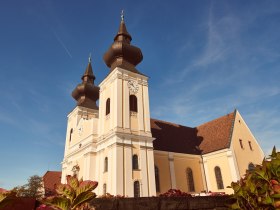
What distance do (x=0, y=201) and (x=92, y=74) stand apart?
37370mm

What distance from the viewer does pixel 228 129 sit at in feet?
92.7

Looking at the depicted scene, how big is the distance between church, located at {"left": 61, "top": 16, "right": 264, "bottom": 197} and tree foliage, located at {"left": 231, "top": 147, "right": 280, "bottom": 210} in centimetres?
1717

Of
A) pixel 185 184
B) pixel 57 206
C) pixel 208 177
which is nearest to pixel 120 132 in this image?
pixel 185 184

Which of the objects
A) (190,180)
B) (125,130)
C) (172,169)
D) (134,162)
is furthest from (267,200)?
(190,180)

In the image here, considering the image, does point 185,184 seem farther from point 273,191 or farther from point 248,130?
point 273,191

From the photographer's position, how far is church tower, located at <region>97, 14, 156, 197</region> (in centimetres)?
2005

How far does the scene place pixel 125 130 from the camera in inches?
858

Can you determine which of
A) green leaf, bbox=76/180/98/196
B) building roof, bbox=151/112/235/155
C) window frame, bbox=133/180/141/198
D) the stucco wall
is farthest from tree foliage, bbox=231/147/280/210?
the stucco wall

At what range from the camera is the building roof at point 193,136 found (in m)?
27.1

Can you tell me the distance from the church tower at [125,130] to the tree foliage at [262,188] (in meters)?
17.2

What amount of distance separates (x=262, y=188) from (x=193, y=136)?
30.9m

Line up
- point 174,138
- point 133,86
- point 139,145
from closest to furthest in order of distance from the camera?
point 139,145 < point 133,86 < point 174,138

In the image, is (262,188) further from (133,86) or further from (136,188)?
(133,86)

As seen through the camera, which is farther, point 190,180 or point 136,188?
point 190,180
